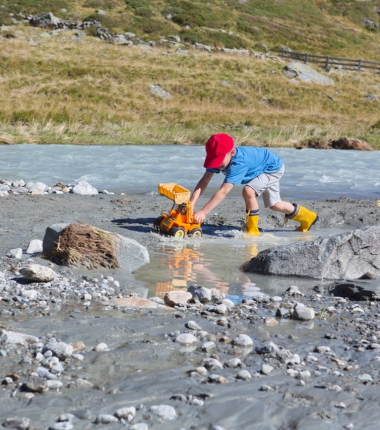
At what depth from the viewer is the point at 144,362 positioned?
13.0 feet

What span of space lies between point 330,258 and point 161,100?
30.2m

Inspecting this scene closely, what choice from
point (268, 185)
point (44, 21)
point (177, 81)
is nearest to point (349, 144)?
point (268, 185)

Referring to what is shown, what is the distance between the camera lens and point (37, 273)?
5.45 metres

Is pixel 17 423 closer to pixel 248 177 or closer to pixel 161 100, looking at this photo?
pixel 248 177

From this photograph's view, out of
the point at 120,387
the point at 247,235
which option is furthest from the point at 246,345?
the point at 247,235

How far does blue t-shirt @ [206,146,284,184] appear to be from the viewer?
8438 mm

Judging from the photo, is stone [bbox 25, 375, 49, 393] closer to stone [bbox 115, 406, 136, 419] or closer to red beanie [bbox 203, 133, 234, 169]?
stone [bbox 115, 406, 136, 419]

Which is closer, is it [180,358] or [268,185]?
[180,358]

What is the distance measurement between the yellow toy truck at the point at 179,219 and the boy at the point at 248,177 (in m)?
0.14

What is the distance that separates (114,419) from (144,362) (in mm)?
786

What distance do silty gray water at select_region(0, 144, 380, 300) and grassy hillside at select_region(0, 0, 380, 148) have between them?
296cm

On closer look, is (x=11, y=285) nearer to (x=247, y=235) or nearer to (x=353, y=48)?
(x=247, y=235)

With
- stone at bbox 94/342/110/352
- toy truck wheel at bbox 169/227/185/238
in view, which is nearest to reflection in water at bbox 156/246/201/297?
toy truck wheel at bbox 169/227/185/238

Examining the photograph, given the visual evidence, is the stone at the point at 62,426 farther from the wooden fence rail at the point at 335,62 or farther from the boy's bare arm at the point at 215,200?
the wooden fence rail at the point at 335,62
